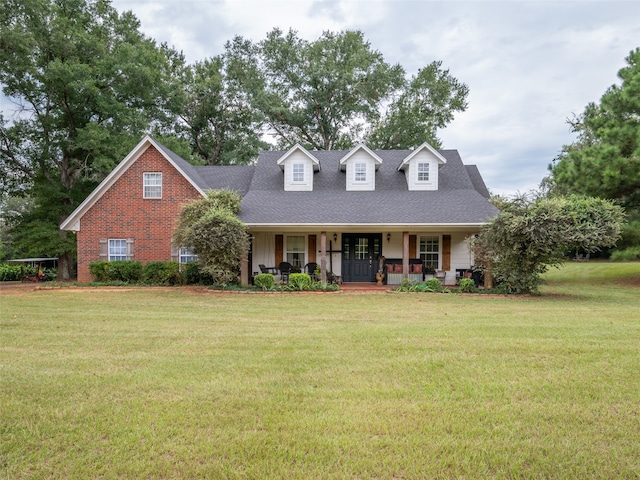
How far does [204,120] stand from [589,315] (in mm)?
28229

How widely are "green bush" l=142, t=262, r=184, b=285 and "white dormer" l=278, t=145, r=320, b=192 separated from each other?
618 cm

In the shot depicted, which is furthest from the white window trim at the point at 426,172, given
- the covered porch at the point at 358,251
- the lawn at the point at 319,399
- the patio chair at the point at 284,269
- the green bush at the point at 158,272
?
the green bush at the point at 158,272

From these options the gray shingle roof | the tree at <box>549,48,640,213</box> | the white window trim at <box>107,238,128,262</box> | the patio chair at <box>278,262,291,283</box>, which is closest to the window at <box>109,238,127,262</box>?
the white window trim at <box>107,238,128,262</box>

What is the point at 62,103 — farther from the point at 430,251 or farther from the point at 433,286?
the point at 433,286

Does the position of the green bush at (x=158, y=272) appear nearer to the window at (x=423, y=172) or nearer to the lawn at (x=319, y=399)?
the lawn at (x=319, y=399)

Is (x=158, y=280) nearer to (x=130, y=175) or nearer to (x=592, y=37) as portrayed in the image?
(x=130, y=175)

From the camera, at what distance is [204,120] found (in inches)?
1155

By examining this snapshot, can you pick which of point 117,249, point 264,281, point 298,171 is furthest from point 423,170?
point 117,249

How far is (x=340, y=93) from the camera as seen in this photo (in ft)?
93.2

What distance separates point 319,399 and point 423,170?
1502 cm

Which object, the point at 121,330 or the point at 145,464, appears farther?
the point at 121,330

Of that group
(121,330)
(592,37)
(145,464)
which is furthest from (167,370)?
(592,37)

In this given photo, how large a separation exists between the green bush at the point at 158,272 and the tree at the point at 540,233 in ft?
39.6

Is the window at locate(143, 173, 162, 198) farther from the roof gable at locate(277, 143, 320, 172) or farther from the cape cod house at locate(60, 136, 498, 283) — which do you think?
the roof gable at locate(277, 143, 320, 172)
